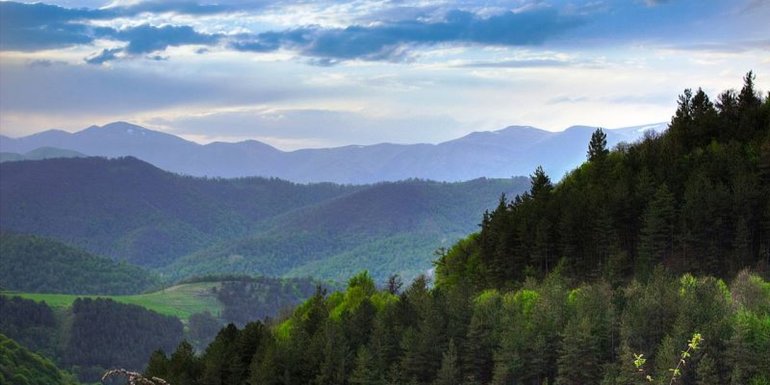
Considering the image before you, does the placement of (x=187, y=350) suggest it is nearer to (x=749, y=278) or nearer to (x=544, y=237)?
(x=544, y=237)

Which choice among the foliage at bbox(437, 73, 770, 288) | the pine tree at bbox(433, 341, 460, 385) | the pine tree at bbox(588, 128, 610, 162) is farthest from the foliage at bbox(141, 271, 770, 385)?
the pine tree at bbox(588, 128, 610, 162)

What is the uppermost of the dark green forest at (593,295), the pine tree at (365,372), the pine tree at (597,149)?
the pine tree at (597,149)

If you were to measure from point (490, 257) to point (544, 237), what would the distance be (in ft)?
36.1

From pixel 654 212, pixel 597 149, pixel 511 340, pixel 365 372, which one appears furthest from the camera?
pixel 597 149

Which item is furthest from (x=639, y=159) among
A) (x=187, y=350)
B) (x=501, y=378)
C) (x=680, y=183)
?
(x=187, y=350)

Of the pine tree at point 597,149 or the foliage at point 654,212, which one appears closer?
the foliage at point 654,212

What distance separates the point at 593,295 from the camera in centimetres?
6588

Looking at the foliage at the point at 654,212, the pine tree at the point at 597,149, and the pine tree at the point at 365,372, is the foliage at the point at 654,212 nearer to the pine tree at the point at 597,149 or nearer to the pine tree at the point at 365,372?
the pine tree at the point at 597,149

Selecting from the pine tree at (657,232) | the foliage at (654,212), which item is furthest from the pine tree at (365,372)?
the pine tree at (657,232)

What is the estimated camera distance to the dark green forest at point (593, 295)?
59.5m

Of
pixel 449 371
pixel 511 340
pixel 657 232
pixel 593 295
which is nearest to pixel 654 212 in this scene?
pixel 657 232

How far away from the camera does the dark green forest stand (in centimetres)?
5953

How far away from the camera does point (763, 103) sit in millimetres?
98750

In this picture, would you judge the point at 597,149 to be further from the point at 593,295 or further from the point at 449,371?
the point at 449,371
